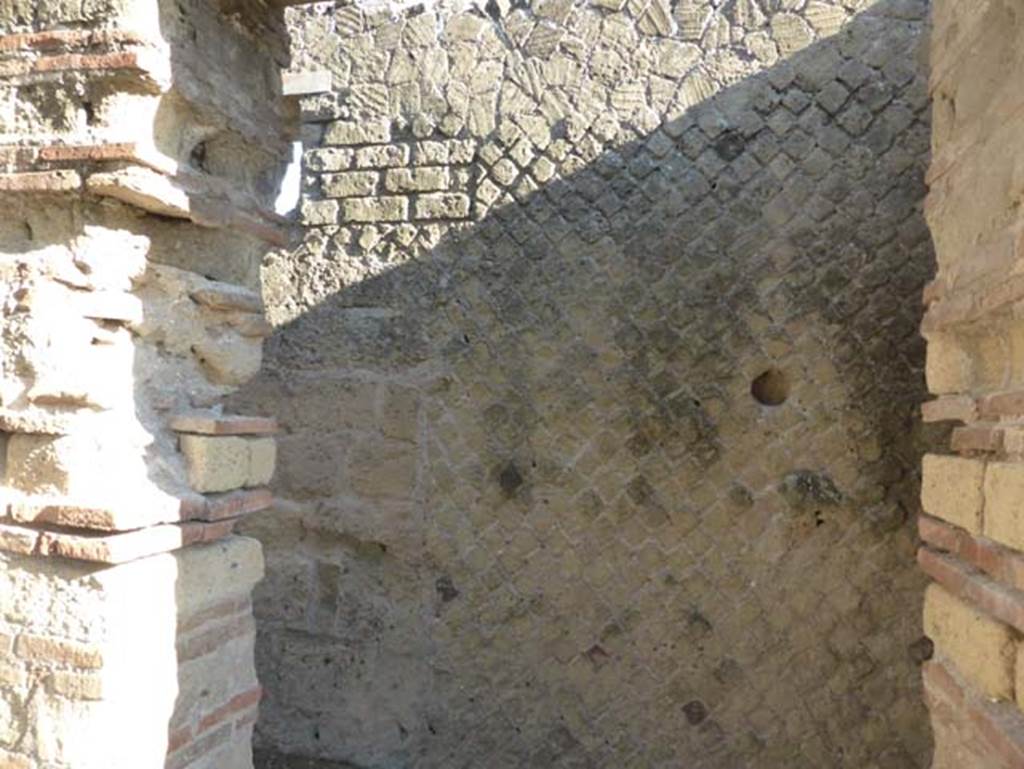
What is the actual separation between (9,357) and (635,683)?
2741mm

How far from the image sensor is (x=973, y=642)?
169cm

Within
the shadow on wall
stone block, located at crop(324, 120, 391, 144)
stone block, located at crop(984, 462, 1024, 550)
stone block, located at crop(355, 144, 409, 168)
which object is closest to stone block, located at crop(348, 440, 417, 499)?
the shadow on wall

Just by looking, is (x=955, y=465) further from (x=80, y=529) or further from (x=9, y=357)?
(x=9, y=357)

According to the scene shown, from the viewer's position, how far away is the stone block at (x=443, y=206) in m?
3.97

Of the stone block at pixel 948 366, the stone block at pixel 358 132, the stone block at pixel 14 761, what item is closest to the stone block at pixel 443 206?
the stone block at pixel 358 132

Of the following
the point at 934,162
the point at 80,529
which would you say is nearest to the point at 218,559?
the point at 80,529

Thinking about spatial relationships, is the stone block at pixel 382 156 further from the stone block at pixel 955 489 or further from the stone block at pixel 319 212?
the stone block at pixel 955 489

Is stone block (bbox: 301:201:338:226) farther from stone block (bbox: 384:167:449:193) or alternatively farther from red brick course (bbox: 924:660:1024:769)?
red brick course (bbox: 924:660:1024:769)

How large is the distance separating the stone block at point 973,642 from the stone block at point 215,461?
5.46 feet

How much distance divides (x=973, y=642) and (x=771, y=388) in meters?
1.99

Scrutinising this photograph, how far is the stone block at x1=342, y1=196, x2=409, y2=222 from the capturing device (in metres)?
4.09

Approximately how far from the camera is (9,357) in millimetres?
1982

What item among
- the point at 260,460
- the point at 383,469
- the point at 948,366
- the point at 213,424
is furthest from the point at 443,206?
the point at 948,366

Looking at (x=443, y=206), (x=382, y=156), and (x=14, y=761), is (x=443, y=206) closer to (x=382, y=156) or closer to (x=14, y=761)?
(x=382, y=156)
